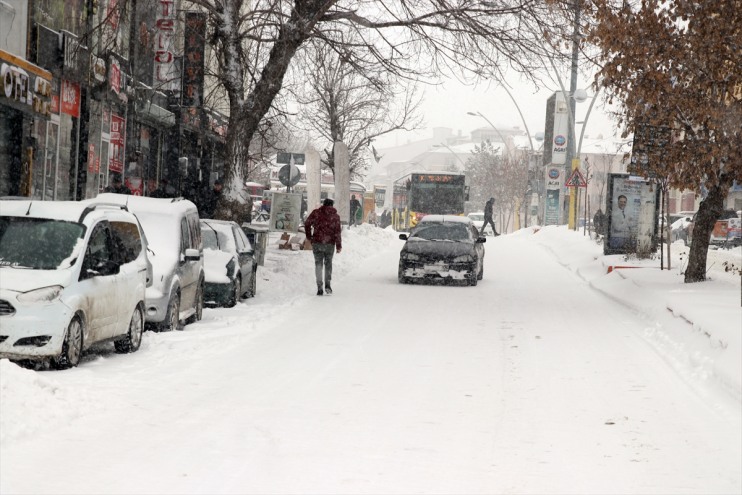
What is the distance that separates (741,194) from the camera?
60.7 m

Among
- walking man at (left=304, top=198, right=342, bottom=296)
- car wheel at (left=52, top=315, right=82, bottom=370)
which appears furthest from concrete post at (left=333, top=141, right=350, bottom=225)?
car wheel at (left=52, top=315, right=82, bottom=370)

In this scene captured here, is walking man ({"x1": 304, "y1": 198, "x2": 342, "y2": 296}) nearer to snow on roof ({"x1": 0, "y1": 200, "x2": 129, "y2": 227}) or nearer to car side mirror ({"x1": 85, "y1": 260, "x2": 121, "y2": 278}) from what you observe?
snow on roof ({"x1": 0, "y1": 200, "x2": 129, "y2": 227})

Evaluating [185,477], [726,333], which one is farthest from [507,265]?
[185,477]

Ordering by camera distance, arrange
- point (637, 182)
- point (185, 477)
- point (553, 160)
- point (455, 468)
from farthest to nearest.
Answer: point (553, 160)
point (637, 182)
point (455, 468)
point (185, 477)

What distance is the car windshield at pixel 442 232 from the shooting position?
25.3 m

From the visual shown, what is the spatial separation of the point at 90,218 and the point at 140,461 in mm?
5011

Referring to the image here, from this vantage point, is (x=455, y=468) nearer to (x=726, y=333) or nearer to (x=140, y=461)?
(x=140, y=461)

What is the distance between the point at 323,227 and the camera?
20.7 m

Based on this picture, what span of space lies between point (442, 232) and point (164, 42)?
8.78m

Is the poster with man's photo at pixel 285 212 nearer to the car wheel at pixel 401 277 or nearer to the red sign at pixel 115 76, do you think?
the red sign at pixel 115 76

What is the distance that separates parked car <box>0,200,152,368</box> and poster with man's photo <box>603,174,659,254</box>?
2020 centimetres

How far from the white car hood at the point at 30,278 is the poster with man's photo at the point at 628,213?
22176 millimetres

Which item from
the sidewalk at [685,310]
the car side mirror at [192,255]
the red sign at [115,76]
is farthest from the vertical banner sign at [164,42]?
the car side mirror at [192,255]

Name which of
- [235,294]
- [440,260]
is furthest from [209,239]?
[440,260]
